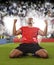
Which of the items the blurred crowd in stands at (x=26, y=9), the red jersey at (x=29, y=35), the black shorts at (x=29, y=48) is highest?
the blurred crowd in stands at (x=26, y=9)

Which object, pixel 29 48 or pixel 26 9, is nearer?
pixel 29 48

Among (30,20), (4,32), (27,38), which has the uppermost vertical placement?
(30,20)

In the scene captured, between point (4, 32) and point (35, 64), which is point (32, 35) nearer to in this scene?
point (35, 64)

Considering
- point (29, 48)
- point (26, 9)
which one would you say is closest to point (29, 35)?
point (29, 48)

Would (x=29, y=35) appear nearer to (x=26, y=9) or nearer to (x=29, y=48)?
(x=29, y=48)

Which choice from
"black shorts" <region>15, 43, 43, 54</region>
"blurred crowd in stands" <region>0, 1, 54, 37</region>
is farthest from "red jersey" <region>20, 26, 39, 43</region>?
"blurred crowd in stands" <region>0, 1, 54, 37</region>

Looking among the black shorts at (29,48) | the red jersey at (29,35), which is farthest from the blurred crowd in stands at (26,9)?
the black shorts at (29,48)

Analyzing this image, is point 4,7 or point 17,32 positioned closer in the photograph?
point 17,32

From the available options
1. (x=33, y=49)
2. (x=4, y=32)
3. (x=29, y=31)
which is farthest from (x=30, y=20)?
(x=4, y=32)

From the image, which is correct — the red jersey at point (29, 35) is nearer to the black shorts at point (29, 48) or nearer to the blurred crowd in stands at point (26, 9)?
the black shorts at point (29, 48)

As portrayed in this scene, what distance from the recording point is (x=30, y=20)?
433 centimetres

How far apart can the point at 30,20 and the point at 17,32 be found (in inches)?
13.4

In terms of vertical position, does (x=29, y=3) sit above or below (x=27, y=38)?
above

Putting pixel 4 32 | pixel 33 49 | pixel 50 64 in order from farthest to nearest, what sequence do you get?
pixel 4 32, pixel 33 49, pixel 50 64
